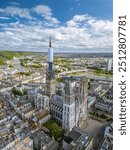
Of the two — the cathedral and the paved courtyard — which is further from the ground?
the cathedral

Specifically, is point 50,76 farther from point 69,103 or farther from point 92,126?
point 92,126

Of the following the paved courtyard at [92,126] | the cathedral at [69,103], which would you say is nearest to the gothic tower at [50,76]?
the cathedral at [69,103]

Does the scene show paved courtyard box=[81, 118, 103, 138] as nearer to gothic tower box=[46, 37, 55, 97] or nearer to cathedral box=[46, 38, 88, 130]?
cathedral box=[46, 38, 88, 130]

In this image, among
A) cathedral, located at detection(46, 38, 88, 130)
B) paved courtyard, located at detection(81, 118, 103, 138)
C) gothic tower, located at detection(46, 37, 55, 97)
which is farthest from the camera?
gothic tower, located at detection(46, 37, 55, 97)

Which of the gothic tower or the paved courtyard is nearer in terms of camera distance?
the paved courtyard

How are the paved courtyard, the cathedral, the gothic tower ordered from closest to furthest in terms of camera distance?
the cathedral, the paved courtyard, the gothic tower

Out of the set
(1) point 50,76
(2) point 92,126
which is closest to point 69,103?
(2) point 92,126

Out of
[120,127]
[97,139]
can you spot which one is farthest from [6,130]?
[120,127]

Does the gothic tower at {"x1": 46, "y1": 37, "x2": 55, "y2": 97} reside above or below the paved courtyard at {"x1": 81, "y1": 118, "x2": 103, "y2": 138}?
above

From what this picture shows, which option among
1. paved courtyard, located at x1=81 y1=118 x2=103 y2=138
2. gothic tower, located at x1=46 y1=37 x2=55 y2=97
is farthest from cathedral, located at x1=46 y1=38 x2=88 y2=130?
paved courtyard, located at x1=81 y1=118 x2=103 y2=138
